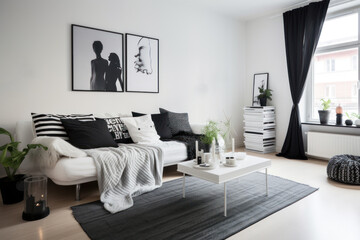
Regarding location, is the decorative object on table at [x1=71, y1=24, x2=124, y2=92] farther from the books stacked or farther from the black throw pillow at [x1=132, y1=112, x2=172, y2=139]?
the books stacked

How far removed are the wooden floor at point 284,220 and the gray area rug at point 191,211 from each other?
88 mm

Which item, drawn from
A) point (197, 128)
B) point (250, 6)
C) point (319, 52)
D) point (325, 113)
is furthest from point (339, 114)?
point (250, 6)

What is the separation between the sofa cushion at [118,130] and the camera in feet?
11.1

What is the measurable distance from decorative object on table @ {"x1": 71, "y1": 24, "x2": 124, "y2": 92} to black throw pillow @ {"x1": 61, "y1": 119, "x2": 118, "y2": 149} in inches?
29.0

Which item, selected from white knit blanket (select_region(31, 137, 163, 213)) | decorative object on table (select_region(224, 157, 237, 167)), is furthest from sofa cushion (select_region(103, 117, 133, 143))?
decorative object on table (select_region(224, 157, 237, 167))

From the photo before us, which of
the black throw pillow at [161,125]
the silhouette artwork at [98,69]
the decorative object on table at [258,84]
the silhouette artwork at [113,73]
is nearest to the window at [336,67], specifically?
the decorative object on table at [258,84]

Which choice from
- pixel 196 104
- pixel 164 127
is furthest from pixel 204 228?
pixel 196 104

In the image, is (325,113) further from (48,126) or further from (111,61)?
(48,126)

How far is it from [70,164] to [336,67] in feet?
14.7

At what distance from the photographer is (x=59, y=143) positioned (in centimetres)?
246

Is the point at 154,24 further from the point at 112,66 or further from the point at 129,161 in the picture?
the point at 129,161

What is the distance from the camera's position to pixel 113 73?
3797mm

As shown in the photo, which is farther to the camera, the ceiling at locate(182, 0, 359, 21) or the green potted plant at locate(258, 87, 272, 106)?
the green potted plant at locate(258, 87, 272, 106)

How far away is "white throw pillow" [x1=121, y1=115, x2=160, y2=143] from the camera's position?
11.0 ft
